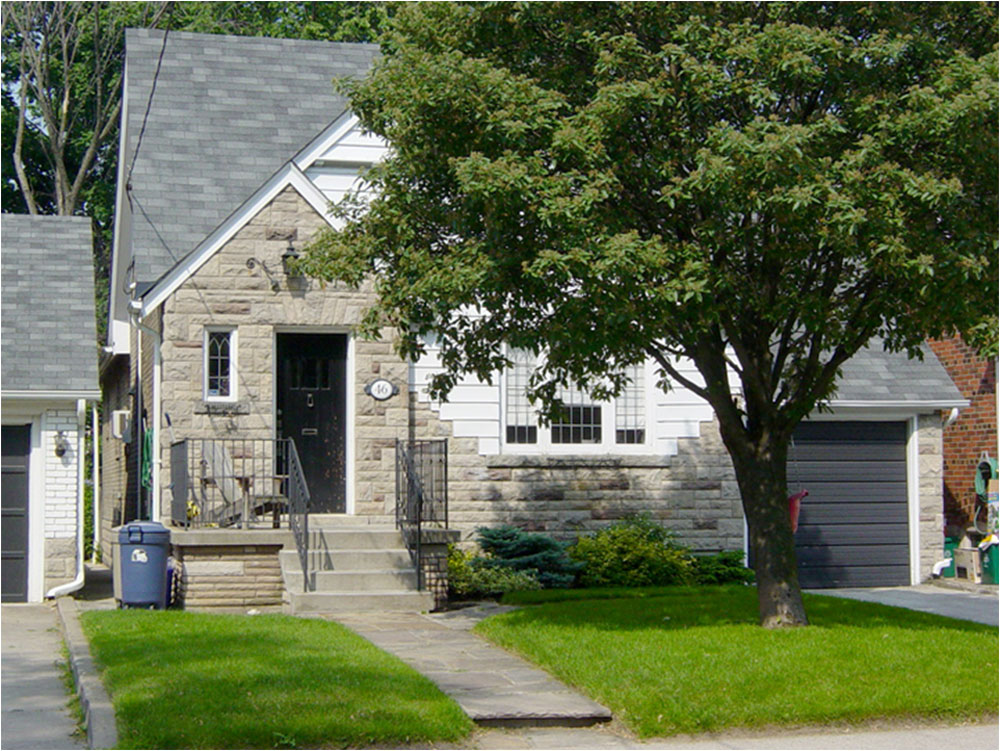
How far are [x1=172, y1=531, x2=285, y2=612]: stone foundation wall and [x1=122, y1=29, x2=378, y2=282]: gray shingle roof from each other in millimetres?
3626

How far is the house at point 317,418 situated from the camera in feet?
49.0

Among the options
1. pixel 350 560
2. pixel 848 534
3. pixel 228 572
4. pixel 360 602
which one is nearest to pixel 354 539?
pixel 350 560

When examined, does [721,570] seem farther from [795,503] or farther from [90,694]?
[90,694]

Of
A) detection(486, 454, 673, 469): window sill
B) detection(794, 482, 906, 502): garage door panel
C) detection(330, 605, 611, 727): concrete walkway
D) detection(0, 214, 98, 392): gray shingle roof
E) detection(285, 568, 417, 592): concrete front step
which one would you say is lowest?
detection(330, 605, 611, 727): concrete walkway

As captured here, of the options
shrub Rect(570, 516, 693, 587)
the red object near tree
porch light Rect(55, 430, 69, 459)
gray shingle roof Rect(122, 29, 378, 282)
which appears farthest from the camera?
the red object near tree

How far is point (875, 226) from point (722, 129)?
4.51 feet

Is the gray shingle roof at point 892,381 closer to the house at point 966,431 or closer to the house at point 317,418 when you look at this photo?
the house at point 317,418

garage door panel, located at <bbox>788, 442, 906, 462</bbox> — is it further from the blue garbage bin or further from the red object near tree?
the blue garbage bin

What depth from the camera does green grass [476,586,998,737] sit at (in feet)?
27.9

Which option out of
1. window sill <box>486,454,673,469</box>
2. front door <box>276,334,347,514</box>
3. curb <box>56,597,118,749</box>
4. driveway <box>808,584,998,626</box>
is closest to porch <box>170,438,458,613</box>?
front door <box>276,334,347,514</box>

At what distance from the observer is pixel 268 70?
1966cm

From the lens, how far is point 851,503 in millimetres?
18375

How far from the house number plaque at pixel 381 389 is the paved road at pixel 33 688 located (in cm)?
458

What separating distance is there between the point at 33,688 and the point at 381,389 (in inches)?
265
